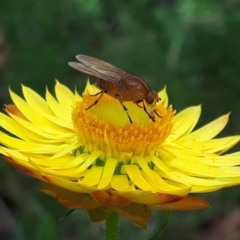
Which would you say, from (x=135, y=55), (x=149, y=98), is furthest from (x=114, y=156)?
(x=135, y=55)

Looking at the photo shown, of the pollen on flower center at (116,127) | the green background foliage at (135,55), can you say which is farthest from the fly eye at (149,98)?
the green background foliage at (135,55)

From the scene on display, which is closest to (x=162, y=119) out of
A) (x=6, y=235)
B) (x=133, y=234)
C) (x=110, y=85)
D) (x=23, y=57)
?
(x=110, y=85)

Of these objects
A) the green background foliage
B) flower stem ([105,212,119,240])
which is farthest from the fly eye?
the green background foliage

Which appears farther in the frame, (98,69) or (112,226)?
(98,69)

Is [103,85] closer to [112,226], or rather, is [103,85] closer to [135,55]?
[112,226]

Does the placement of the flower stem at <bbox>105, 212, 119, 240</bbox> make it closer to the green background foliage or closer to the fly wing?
the fly wing

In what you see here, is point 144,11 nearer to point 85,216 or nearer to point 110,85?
point 85,216

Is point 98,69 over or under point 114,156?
over

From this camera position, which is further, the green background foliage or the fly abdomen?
the green background foliage
